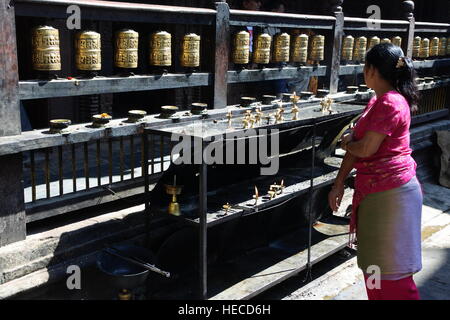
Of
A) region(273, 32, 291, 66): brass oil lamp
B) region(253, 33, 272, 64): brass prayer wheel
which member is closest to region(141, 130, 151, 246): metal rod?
region(253, 33, 272, 64): brass prayer wheel

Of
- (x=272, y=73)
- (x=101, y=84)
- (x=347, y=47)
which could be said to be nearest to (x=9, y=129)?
(x=101, y=84)

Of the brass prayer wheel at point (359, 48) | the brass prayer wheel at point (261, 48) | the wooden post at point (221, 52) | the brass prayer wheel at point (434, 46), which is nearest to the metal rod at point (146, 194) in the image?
the wooden post at point (221, 52)

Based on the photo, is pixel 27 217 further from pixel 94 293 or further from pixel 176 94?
pixel 176 94

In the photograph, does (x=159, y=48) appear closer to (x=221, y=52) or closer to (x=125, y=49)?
(x=125, y=49)

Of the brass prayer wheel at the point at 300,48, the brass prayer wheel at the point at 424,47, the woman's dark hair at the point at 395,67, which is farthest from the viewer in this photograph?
the brass prayer wheel at the point at 424,47

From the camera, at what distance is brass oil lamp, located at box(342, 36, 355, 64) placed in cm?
734

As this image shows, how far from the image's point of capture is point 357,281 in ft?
17.9

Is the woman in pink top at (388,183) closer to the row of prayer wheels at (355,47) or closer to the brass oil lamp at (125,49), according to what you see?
the brass oil lamp at (125,49)

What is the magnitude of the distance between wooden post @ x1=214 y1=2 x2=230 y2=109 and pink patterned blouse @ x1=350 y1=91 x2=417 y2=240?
6.85 feet

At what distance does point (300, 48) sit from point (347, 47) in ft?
3.82

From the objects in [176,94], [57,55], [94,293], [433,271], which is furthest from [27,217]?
[176,94]

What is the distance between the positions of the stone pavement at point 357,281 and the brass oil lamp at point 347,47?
264cm

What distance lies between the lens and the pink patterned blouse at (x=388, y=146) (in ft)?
11.2

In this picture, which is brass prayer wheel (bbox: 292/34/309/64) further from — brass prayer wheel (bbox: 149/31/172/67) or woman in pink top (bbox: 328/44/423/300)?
woman in pink top (bbox: 328/44/423/300)
